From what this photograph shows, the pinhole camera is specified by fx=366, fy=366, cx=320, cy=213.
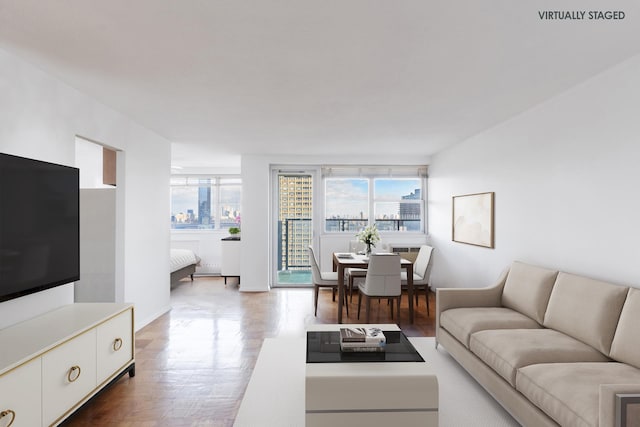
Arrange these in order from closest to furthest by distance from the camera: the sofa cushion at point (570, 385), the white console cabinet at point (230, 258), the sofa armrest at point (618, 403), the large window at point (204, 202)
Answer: the sofa armrest at point (618, 403) < the sofa cushion at point (570, 385) < the white console cabinet at point (230, 258) < the large window at point (204, 202)

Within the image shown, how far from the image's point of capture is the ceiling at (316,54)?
6.35ft

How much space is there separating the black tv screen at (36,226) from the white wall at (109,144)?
0.17 m

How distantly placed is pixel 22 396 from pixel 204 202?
6.54m

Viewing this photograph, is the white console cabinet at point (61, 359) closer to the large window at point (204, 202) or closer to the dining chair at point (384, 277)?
the dining chair at point (384, 277)

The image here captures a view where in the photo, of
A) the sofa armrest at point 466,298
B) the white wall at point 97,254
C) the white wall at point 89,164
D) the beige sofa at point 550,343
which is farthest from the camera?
the white wall at point 89,164

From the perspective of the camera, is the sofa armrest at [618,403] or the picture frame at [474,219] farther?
the picture frame at [474,219]

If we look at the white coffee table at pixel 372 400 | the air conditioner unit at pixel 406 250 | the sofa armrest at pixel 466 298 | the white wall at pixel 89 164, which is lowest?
the white coffee table at pixel 372 400

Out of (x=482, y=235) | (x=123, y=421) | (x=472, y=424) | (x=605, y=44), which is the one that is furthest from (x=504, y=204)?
(x=123, y=421)

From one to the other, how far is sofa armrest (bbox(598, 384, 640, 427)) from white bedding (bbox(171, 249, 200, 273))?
6.01 m

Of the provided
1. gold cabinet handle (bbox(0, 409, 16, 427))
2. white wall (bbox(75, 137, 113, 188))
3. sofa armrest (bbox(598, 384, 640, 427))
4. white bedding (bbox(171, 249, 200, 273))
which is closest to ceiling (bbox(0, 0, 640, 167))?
sofa armrest (bbox(598, 384, 640, 427))

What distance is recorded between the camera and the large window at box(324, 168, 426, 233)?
688cm

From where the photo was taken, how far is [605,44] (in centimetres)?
231

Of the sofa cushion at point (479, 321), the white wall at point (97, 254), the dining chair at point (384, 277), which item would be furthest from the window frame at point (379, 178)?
the white wall at point (97, 254)

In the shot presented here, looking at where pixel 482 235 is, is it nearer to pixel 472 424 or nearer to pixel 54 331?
pixel 472 424
